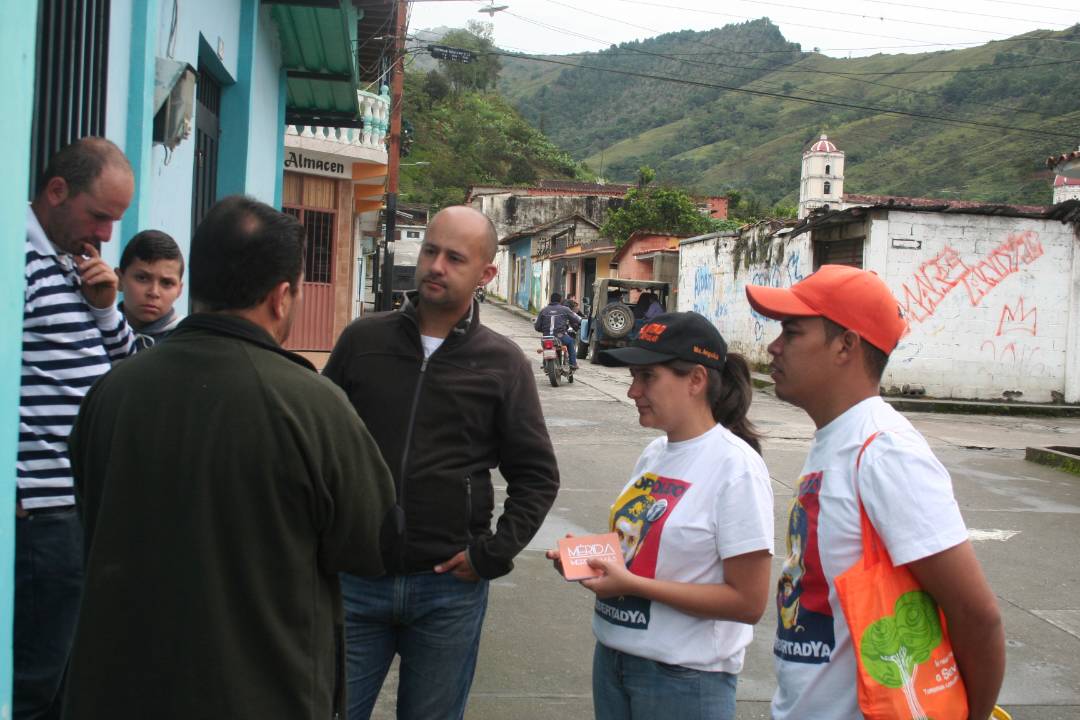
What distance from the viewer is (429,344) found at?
2850mm

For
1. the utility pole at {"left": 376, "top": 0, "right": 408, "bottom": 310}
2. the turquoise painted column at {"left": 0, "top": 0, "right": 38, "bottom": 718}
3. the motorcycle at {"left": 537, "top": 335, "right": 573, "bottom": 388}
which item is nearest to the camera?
the turquoise painted column at {"left": 0, "top": 0, "right": 38, "bottom": 718}

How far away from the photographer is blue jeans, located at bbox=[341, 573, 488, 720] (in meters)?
2.72

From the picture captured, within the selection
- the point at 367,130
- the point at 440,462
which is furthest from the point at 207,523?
the point at 367,130

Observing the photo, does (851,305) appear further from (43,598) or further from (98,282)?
(43,598)

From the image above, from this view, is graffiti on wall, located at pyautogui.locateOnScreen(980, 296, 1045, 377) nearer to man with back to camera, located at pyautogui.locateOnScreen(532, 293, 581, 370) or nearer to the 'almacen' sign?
man with back to camera, located at pyautogui.locateOnScreen(532, 293, 581, 370)

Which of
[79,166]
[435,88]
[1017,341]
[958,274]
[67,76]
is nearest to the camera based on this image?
[79,166]

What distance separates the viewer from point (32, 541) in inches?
107

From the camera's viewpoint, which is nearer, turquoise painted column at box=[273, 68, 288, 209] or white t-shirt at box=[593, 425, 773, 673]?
white t-shirt at box=[593, 425, 773, 673]

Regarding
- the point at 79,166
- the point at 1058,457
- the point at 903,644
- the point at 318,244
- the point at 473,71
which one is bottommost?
the point at 1058,457

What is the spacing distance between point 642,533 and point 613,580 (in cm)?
19

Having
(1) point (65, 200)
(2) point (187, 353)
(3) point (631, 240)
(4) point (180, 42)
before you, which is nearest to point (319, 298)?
(4) point (180, 42)

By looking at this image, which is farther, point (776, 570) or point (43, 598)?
point (776, 570)

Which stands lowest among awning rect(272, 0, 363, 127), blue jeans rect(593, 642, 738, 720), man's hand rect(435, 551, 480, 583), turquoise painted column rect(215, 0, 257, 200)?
blue jeans rect(593, 642, 738, 720)

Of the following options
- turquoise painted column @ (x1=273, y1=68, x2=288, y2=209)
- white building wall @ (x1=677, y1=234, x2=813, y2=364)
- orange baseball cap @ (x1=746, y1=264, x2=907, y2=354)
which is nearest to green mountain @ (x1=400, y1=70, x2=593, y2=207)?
white building wall @ (x1=677, y1=234, x2=813, y2=364)
